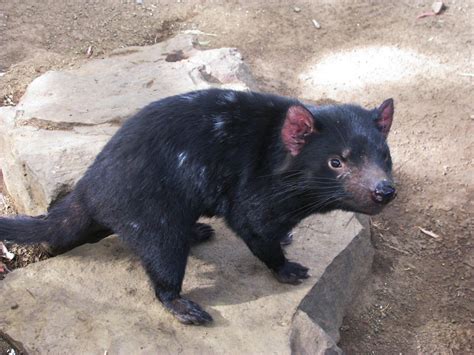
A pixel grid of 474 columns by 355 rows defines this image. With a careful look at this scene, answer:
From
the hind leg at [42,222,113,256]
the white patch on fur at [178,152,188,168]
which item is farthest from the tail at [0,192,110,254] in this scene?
the white patch on fur at [178,152,188,168]

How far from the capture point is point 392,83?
25.0 feet

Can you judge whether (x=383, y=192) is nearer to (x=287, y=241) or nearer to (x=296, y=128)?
(x=296, y=128)

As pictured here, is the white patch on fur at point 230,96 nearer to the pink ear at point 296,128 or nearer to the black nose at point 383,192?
the pink ear at point 296,128

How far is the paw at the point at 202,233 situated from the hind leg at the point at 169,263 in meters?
0.59

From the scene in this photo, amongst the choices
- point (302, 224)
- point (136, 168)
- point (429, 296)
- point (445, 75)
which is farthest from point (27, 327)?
point (445, 75)

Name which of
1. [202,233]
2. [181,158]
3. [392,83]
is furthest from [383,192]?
[392,83]

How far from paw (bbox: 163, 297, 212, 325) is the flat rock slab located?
46 millimetres

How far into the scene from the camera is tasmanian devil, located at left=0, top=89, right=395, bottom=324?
3707 mm

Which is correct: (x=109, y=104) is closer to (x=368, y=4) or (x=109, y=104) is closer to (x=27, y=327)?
(x=27, y=327)

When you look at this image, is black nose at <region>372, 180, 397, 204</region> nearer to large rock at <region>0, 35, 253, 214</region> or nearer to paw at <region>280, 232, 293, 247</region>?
paw at <region>280, 232, 293, 247</region>

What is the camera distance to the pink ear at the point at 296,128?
3.67 metres

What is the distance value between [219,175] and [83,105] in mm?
2319

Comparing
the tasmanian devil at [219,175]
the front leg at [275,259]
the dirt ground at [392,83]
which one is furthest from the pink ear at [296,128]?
the dirt ground at [392,83]

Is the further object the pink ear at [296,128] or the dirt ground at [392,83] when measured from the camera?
the dirt ground at [392,83]
